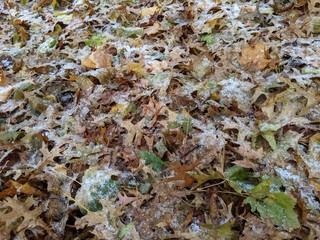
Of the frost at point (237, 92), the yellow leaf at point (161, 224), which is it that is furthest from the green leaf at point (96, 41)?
the yellow leaf at point (161, 224)

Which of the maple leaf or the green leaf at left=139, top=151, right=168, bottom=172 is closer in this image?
the maple leaf

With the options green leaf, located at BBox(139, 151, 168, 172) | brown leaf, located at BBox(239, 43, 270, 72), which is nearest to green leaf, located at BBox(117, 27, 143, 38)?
brown leaf, located at BBox(239, 43, 270, 72)

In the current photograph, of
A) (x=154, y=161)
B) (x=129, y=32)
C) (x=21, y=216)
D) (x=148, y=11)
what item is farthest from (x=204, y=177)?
(x=148, y=11)

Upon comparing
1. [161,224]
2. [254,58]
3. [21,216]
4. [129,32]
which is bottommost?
[161,224]

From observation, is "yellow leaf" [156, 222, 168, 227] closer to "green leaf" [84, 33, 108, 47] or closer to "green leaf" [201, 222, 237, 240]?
"green leaf" [201, 222, 237, 240]

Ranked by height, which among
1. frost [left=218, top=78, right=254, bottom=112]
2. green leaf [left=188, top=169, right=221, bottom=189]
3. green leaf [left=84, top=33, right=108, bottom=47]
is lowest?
green leaf [left=188, top=169, right=221, bottom=189]

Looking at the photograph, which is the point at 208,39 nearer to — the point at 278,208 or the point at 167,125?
the point at 167,125

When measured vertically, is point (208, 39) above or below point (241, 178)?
above

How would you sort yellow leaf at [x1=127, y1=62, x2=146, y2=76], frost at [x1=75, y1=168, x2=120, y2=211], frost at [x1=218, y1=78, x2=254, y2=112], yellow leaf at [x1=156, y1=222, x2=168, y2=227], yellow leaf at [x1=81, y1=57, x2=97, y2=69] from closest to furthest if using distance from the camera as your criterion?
yellow leaf at [x1=156, y1=222, x2=168, y2=227] < frost at [x1=75, y1=168, x2=120, y2=211] < frost at [x1=218, y1=78, x2=254, y2=112] < yellow leaf at [x1=127, y1=62, x2=146, y2=76] < yellow leaf at [x1=81, y1=57, x2=97, y2=69]
